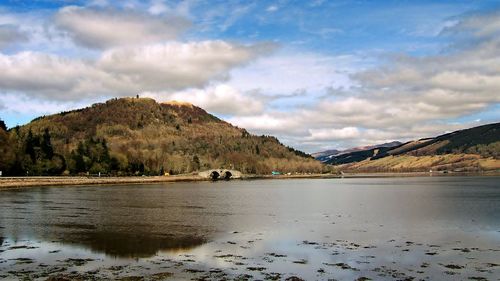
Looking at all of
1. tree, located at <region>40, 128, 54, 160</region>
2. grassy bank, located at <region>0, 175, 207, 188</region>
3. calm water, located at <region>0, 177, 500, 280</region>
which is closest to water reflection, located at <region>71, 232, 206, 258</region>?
calm water, located at <region>0, 177, 500, 280</region>

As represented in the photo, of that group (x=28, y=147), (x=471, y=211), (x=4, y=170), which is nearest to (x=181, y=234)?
(x=471, y=211)

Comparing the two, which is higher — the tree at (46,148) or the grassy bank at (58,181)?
the tree at (46,148)

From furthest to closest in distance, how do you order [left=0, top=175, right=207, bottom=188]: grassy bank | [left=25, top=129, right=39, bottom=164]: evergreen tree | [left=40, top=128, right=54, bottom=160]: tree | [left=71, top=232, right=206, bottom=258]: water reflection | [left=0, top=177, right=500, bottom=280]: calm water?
1. [left=40, top=128, right=54, bottom=160]: tree
2. [left=25, top=129, right=39, bottom=164]: evergreen tree
3. [left=0, top=175, right=207, bottom=188]: grassy bank
4. [left=71, top=232, right=206, bottom=258]: water reflection
5. [left=0, top=177, right=500, bottom=280]: calm water

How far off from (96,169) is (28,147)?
31.7 meters

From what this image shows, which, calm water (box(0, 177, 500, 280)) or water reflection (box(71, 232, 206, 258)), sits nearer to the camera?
calm water (box(0, 177, 500, 280))

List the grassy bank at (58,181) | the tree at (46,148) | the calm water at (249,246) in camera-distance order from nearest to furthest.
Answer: the calm water at (249,246)
the grassy bank at (58,181)
the tree at (46,148)

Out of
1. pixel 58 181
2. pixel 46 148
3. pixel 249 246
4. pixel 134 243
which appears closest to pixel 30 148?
pixel 46 148

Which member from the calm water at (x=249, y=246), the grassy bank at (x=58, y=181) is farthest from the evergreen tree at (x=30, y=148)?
the calm water at (x=249, y=246)

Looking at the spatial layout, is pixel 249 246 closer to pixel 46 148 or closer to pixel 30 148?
pixel 30 148

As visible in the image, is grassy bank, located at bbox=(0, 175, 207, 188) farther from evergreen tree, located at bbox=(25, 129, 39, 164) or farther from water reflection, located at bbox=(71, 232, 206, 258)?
water reflection, located at bbox=(71, 232, 206, 258)

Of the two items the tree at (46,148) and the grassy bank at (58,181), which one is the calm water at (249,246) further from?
the tree at (46,148)

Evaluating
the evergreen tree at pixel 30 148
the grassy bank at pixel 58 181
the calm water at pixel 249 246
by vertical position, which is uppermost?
the evergreen tree at pixel 30 148

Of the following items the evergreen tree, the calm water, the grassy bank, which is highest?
the evergreen tree

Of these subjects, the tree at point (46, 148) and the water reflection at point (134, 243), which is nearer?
the water reflection at point (134, 243)
